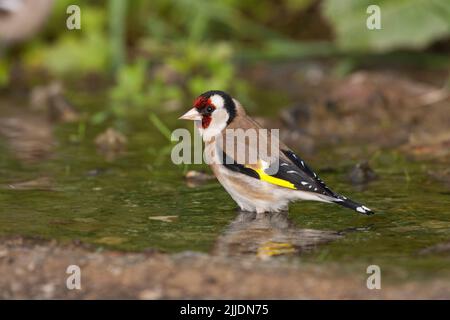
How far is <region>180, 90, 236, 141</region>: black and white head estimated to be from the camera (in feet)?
19.4

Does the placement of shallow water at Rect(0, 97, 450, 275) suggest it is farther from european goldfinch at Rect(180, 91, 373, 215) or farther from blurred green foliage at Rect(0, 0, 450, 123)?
blurred green foliage at Rect(0, 0, 450, 123)

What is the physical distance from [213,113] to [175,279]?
5.68 feet

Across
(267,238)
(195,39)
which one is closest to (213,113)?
(267,238)

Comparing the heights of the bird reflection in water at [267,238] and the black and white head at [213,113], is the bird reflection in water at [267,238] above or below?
below

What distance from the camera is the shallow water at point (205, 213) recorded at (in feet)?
15.8

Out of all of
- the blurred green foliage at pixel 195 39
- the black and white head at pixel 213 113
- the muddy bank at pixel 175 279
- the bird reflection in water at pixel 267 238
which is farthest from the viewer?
the blurred green foliage at pixel 195 39

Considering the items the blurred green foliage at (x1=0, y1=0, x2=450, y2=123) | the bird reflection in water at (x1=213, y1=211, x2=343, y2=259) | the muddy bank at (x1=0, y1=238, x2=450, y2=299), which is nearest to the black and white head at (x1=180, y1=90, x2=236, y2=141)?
the bird reflection in water at (x1=213, y1=211, x2=343, y2=259)

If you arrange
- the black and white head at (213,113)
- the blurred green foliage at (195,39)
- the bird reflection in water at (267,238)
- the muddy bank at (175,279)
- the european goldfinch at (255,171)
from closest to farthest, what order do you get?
the muddy bank at (175,279) → the bird reflection in water at (267,238) → the european goldfinch at (255,171) → the black and white head at (213,113) → the blurred green foliage at (195,39)

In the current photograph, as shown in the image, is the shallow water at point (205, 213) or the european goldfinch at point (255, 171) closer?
the shallow water at point (205, 213)

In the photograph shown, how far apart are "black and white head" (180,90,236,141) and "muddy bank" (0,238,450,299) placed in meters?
1.40

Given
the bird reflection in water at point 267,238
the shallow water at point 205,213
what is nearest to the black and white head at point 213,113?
the shallow water at point 205,213

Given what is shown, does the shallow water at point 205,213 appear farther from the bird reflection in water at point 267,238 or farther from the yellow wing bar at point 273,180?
the yellow wing bar at point 273,180

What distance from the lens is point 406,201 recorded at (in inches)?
228
